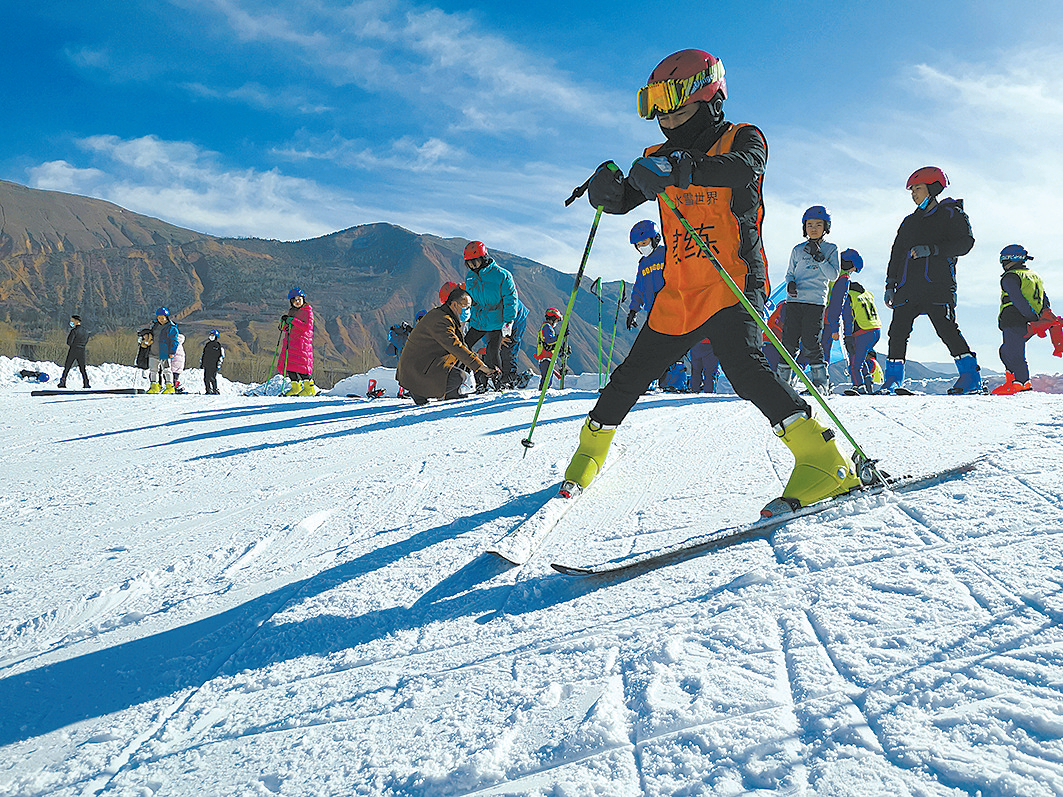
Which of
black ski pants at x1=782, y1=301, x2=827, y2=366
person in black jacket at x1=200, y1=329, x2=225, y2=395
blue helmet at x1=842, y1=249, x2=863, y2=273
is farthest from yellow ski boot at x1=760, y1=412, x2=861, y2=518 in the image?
person in black jacket at x1=200, y1=329, x2=225, y2=395

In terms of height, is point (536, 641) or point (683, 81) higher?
point (683, 81)

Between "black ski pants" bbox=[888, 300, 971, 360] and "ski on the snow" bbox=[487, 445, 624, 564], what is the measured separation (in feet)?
18.1

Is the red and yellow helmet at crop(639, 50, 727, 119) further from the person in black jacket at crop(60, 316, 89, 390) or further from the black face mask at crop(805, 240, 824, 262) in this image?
the person in black jacket at crop(60, 316, 89, 390)

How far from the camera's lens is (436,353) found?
22.6 feet

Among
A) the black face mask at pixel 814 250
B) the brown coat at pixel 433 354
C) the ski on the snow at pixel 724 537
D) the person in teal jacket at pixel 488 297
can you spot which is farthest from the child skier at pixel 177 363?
the ski on the snow at pixel 724 537

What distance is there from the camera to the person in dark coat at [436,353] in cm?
664

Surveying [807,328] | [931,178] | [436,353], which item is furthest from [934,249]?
[436,353]

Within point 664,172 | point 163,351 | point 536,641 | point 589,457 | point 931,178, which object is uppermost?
point 931,178

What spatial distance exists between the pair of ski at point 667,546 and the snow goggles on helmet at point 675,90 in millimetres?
1722

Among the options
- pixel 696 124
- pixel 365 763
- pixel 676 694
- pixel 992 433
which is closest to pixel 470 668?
pixel 365 763

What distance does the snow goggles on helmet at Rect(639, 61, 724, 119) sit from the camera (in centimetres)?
242

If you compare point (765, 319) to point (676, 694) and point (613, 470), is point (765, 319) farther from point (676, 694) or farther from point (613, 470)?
point (676, 694)

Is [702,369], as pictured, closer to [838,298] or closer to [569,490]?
[838,298]

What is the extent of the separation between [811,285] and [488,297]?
395cm
